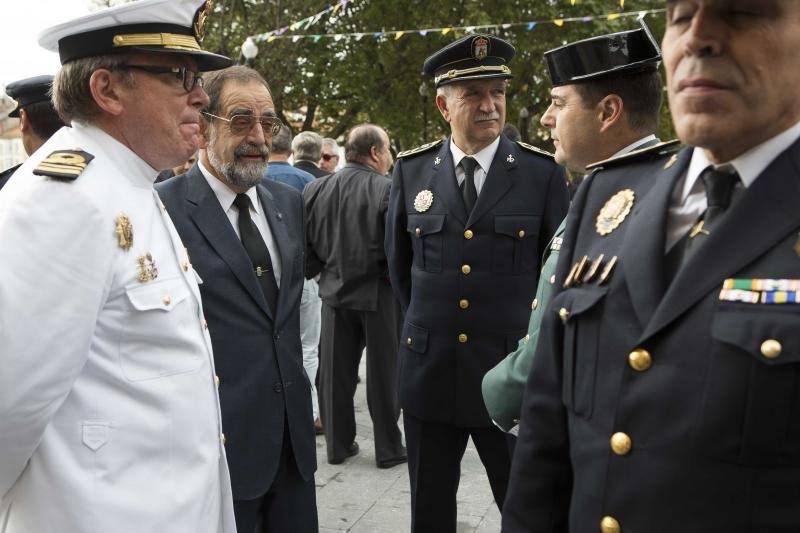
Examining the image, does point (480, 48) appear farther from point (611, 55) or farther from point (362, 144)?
point (362, 144)

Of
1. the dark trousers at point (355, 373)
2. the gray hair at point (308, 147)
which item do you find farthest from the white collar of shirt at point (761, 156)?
the gray hair at point (308, 147)

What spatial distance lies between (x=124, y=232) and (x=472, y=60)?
2510 mm

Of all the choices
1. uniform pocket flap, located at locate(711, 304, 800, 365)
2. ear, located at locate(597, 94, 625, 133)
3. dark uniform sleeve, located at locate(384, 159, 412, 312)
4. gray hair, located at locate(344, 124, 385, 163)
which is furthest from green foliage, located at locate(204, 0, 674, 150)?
uniform pocket flap, located at locate(711, 304, 800, 365)

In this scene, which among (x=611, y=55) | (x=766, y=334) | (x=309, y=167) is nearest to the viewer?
(x=766, y=334)

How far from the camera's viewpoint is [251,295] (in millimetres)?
2924

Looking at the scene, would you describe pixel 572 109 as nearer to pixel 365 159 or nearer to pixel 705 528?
pixel 705 528

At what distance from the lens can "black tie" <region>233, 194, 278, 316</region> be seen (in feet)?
9.95

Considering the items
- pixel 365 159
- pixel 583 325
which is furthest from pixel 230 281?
pixel 365 159

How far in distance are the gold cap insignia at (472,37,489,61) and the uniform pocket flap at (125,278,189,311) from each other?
7.83ft

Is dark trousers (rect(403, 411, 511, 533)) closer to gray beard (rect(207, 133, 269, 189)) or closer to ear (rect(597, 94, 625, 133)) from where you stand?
gray beard (rect(207, 133, 269, 189))

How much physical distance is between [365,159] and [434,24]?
13.9 meters

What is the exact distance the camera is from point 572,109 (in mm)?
2812

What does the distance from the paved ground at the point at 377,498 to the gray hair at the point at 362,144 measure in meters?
2.23

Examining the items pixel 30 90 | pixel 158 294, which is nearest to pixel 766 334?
pixel 158 294
